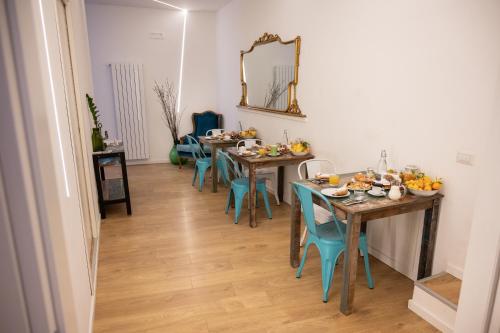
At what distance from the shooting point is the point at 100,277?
2570 mm

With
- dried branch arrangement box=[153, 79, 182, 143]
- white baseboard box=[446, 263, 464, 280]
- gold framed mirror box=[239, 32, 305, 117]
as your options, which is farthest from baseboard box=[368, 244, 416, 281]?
dried branch arrangement box=[153, 79, 182, 143]

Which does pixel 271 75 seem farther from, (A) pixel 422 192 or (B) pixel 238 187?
(A) pixel 422 192

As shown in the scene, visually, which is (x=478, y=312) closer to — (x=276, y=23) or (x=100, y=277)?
(x=100, y=277)

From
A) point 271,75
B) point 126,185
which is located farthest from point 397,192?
point 126,185

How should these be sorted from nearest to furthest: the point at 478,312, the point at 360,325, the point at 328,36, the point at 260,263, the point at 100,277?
the point at 478,312 → the point at 360,325 → the point at 100,277 → the point at 260,263 → the point at 328,36

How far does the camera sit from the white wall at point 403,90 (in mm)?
2057

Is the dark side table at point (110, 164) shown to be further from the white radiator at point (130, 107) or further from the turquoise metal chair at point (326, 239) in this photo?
the white radiator at point (130, 107)

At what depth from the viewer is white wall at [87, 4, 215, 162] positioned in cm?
575

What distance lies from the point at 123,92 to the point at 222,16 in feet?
7.30

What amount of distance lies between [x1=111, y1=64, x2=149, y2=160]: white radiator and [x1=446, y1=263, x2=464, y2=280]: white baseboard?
17.4 ft

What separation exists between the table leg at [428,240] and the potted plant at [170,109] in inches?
181

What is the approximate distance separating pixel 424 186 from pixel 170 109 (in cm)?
504

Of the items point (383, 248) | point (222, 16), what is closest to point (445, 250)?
point (383, 248)

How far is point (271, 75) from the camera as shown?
436 centimetres
